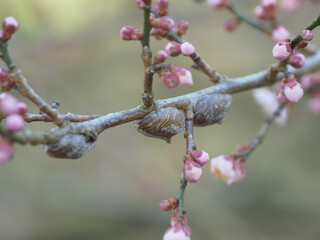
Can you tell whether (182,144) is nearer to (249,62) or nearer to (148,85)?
(249,62)

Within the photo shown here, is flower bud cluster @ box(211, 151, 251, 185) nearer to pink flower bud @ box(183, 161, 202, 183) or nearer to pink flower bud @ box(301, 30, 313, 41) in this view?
pink flower bud @ box(183, 161, 202, 183)

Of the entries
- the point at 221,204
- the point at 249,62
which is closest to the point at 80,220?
the point at 221,204

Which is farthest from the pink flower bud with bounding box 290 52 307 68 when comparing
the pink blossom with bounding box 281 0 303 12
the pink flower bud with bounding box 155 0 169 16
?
the pink blossom with bounding box 281 0 303 12

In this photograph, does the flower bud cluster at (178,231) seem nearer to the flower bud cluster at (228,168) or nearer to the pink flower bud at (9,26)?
the flower bud cluster at (228,168)

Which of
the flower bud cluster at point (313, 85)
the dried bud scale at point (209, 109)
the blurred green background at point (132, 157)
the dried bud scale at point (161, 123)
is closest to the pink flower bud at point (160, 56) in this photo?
the dried bud scale at point (161, 123)

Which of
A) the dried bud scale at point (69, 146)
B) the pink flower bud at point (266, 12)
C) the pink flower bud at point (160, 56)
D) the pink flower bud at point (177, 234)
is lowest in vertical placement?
the pink flower bud at point (177, 234)

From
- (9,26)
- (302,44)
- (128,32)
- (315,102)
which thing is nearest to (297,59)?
(302,44)
